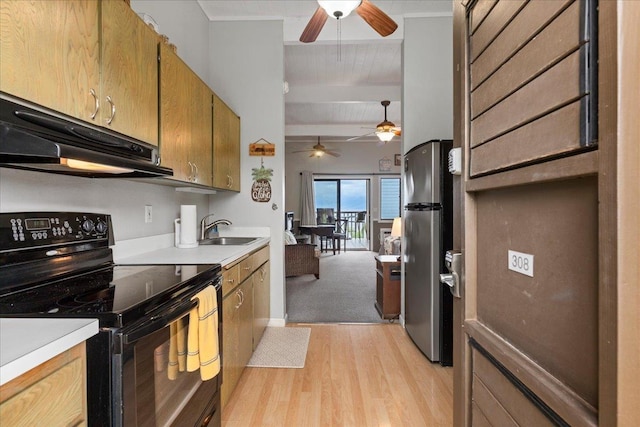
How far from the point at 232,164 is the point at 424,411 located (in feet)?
7.90

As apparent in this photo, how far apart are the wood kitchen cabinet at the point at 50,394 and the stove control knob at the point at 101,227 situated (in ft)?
2.95

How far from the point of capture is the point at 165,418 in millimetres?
1198

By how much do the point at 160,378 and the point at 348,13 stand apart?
2.25 meters

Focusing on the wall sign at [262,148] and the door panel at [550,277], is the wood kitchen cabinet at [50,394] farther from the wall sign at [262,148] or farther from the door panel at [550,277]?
the wall sign at [262,148]

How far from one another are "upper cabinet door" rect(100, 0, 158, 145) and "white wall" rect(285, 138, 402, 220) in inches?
289

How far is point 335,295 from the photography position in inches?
182

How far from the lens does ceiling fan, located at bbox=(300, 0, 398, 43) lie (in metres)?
2.08

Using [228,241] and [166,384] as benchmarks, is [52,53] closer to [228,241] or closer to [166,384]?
[166,384]

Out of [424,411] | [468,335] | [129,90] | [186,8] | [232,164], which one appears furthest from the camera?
[232,164]

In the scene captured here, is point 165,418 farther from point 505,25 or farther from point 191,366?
point 505,25

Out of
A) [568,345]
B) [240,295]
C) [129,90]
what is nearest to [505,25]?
[568,345]

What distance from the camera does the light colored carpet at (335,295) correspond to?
12.2 feet

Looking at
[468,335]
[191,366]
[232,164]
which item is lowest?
[191,366]

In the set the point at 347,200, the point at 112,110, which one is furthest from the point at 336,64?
the point at 347,200
